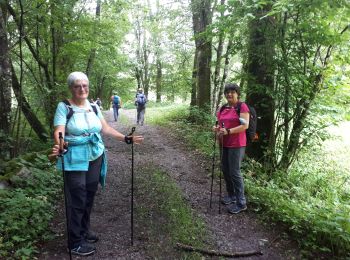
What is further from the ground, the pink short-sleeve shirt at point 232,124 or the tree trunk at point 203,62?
the tree trunk at point 203,62

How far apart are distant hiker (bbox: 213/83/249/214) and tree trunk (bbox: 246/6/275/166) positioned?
7.67ft

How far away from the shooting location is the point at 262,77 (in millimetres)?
7949

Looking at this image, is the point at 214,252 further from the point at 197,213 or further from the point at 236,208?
the point at 236,208

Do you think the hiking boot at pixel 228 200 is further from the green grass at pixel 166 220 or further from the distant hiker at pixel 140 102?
the distant hiker at pixel 140 102

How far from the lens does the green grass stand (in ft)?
14.5

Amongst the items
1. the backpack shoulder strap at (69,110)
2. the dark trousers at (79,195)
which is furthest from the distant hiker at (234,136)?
the backpack shoulder strap at (69,110)

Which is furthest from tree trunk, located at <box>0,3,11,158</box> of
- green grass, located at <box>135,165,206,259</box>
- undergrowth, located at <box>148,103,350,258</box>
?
undergrowth, located at <box>148,103,350,258</box>

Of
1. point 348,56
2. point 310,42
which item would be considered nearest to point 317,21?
point 310,42

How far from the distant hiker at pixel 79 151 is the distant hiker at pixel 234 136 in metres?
1.88

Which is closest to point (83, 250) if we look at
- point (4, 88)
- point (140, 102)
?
point (4, 88)

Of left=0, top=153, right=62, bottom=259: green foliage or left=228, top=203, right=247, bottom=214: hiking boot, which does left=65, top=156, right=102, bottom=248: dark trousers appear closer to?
left=0, top=153, right=62, bottom=259: green foliage

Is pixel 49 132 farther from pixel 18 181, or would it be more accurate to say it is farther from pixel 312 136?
pixel 312 136

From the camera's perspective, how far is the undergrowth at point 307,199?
14.6 ft

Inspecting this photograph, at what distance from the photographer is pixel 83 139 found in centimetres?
400
